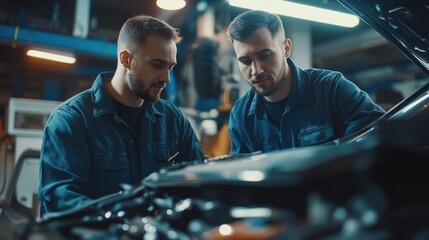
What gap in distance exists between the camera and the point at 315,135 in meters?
1.73

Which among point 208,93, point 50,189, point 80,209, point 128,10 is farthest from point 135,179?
point 128,10

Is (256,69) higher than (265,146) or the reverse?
higher

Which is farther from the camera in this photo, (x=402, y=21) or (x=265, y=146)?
(x=265, y=146)

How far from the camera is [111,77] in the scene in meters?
2.08

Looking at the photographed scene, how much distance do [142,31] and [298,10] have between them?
4.99 feet

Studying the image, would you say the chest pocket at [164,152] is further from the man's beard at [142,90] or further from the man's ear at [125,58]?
the man's ear at [125,58]

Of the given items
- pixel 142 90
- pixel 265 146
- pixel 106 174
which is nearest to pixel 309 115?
pixel 265 146

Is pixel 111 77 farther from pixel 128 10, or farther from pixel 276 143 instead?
pixel 128 10

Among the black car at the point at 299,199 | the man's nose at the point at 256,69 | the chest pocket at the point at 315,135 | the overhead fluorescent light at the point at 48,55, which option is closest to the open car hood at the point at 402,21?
the chest pocket at the point at 315,135

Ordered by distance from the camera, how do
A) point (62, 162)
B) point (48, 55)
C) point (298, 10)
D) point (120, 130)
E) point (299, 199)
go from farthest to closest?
point (48, 55), point (298, 10), point (120, 130), point (62, 162), point (299, 199)

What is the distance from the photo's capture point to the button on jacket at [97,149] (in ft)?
4.94

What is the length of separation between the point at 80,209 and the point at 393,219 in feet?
2.30

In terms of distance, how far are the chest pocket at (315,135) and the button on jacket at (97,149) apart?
0.52 m

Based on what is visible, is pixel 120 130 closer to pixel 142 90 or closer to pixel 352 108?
pixel 142 90
